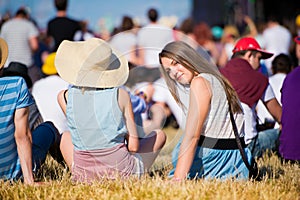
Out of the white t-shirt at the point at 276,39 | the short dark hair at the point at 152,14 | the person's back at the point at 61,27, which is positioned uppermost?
the short dark hair at the point at 152,14

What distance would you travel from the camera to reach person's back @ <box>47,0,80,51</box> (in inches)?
355

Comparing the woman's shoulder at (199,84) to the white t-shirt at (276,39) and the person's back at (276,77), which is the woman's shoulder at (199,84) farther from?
the white t-shirt at (276,39)

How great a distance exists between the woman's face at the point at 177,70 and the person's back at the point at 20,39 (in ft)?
15.5

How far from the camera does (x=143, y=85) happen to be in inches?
293

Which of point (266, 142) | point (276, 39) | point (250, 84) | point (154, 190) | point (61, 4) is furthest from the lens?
point (276, 39)

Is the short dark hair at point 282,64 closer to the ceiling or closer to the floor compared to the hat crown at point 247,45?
closer to the floor

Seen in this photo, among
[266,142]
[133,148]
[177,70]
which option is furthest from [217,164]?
[266,142]

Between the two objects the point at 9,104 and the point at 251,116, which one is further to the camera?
the point at 251,116

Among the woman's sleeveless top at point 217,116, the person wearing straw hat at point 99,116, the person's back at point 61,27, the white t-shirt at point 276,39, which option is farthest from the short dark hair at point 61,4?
the woman's sleeveless top at point 217,116

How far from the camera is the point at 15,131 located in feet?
14.4

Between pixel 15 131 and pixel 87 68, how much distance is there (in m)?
0.65

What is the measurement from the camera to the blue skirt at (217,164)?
4.56 meters

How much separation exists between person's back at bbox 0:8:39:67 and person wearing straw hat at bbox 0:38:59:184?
440cm

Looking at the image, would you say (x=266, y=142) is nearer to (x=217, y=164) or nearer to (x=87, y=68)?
(x=217, y=164)
